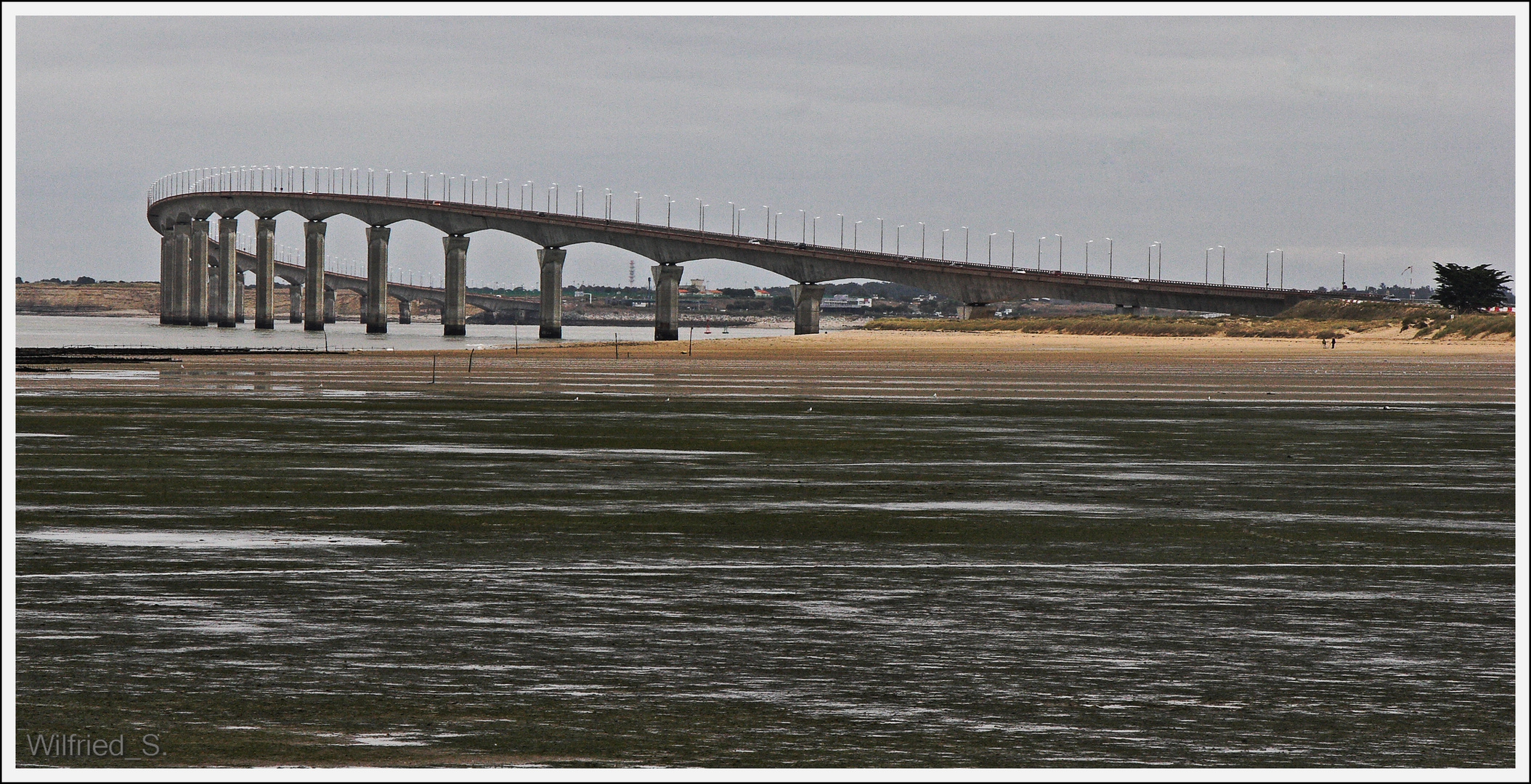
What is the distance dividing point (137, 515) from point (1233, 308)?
548 feet

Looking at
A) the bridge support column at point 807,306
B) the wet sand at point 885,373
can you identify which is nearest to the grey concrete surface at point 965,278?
the bridge support column at point 807,306

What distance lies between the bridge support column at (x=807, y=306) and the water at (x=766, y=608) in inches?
6361

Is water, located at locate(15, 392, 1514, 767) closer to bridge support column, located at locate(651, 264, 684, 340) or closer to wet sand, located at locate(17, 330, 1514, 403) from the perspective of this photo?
wet sand, located at locate(17, 330, 1514, 403)

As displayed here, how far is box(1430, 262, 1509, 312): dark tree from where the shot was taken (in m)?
139

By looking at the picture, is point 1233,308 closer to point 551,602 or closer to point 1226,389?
point 1226,389

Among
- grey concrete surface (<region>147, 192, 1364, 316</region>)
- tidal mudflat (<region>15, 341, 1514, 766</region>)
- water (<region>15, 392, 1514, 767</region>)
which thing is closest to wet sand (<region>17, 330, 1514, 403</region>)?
tidal mudflat (<region>15, 341, 1514, 766</region>)

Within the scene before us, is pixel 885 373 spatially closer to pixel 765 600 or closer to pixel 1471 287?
pixel 765 600

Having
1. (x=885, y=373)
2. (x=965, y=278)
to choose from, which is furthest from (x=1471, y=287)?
(x=885, y=373)

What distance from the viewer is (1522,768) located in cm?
770

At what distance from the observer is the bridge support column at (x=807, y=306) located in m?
186

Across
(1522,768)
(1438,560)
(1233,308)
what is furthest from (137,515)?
(1233,308)

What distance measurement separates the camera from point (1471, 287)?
139 metres

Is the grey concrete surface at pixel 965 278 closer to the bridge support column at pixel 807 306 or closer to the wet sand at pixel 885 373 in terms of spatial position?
the bridge support column at pixel 807 306

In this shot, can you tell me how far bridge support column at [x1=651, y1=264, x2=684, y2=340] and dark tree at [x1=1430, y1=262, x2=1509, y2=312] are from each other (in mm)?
73381
